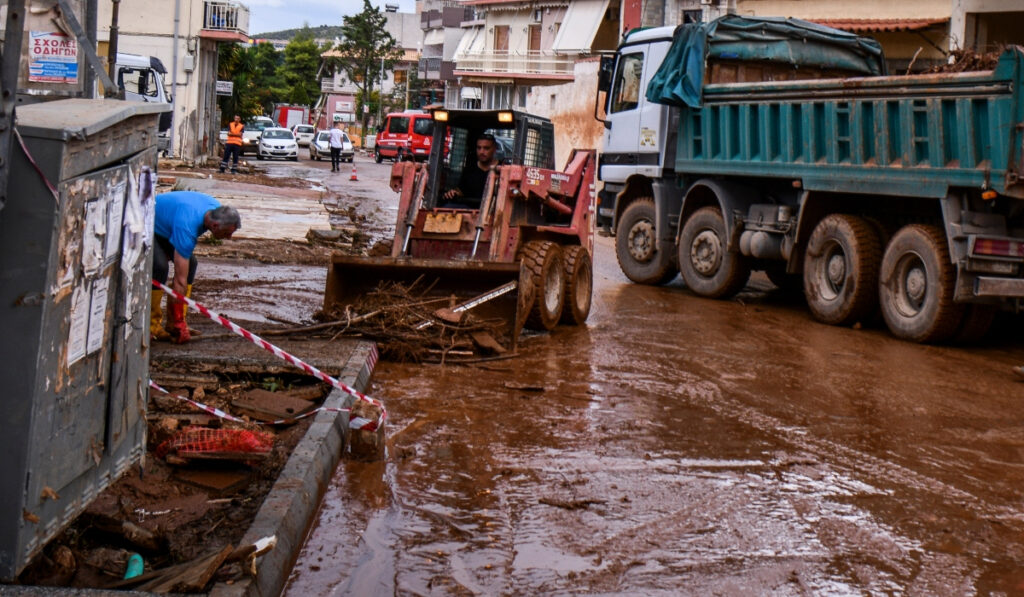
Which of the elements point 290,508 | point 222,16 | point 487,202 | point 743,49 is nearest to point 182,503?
point 290,508

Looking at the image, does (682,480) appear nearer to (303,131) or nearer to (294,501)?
(294,501)

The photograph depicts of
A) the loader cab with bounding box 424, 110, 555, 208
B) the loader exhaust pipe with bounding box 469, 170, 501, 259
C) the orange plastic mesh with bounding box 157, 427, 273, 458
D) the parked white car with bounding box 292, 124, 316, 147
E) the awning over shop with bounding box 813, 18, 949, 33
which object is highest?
the awning over shop with bounding box 813, 18, 949, 33

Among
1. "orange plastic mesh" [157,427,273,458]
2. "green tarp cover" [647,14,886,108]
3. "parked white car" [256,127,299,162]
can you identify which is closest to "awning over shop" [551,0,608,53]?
"parked white car" [256,127,299,162]

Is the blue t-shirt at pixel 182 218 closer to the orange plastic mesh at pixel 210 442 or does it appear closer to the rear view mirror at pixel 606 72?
the orange plastic mesh at pixel 210 442

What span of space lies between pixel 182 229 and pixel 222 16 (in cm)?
3603

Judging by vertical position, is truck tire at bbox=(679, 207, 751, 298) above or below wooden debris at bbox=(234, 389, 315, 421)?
above

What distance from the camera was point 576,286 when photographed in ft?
37.8

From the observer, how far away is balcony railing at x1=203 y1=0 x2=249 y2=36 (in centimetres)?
4169

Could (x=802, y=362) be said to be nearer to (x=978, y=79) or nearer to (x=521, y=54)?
(x=978, y=79)

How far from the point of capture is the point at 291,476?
545 cm

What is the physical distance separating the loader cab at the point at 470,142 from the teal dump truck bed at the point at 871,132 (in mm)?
2531

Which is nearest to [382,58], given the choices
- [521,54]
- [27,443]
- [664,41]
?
[521,54]

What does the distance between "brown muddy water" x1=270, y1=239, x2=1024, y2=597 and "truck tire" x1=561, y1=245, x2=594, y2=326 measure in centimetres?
86

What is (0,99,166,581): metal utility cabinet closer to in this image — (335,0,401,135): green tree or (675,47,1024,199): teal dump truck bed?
(675,47,1024,199): teal dump truck bed
